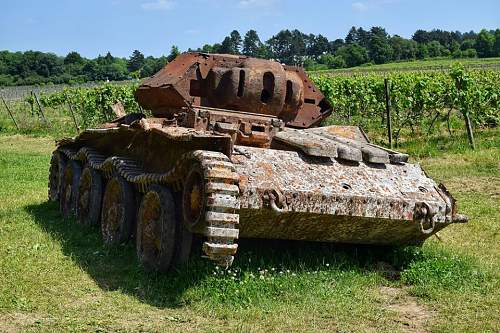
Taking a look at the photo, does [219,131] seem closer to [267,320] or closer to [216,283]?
[216,283]

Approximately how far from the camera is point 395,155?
7.62m

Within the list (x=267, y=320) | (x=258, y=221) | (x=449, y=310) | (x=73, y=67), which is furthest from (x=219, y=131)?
(x=73, y=67)

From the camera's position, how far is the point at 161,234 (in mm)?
6891

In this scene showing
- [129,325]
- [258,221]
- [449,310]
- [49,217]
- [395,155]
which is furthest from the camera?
[49,217]

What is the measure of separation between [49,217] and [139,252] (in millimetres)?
3737

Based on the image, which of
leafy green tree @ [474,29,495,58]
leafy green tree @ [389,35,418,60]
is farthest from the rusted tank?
leafy green tree @ [474,29,495,58]

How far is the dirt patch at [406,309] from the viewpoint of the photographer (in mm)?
5832

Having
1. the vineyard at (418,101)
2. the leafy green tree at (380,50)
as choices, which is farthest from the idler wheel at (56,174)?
the leafy green tree at (380,50)

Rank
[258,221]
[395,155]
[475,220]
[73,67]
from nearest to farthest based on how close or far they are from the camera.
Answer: [258,221]
[395,155]
[475,220]
[73,67]

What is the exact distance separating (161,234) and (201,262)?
483 millimetres

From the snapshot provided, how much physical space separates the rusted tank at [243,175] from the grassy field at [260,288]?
1.01 feet

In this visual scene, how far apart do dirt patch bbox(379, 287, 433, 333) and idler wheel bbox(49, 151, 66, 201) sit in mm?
Result: 6261

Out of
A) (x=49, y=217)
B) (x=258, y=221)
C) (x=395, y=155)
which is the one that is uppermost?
(x=395, y=155)

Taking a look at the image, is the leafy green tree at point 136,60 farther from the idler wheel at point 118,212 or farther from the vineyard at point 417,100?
the idler wheel at point 118,212
